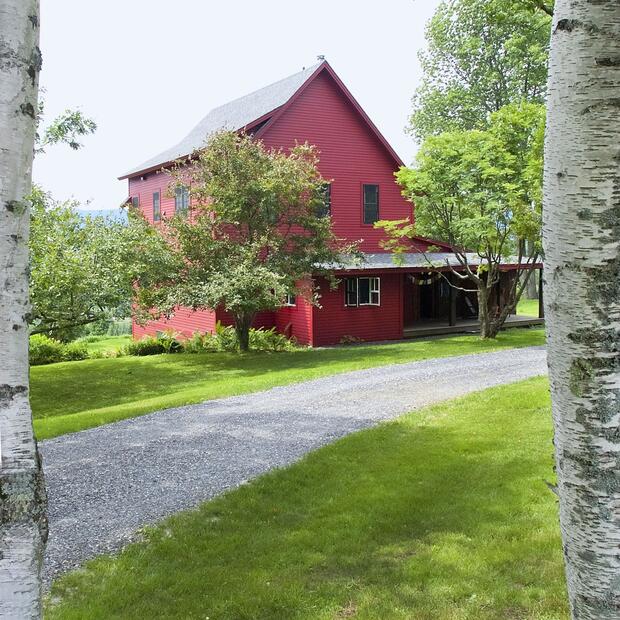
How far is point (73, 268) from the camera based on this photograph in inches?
575

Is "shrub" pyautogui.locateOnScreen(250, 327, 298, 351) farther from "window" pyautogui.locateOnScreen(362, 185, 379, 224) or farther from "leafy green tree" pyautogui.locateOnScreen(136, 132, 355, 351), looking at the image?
"window" pyautogui.locateOnScreen(362, 185, 379, 224)

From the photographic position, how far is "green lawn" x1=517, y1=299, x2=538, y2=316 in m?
36.2

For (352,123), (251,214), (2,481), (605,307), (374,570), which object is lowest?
(374,570)

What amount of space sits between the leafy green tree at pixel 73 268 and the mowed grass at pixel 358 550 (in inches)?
352

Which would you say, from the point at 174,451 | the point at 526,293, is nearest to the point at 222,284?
the point at 174,451

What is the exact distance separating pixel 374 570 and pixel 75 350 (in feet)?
66.9

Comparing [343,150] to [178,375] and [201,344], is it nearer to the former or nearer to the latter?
[201,344]

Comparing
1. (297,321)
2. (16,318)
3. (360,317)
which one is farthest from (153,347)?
(16,318)

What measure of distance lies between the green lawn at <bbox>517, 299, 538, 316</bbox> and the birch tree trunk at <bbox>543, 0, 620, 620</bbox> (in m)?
33.7

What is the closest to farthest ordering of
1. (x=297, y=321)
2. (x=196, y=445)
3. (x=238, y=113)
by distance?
(x=196, y=445), (x=297, y=321), (x=238, y=113)

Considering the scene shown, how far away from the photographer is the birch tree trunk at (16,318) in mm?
2412

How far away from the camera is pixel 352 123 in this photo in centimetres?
2403

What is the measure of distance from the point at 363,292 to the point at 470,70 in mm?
19990

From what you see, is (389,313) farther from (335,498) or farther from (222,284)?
(335,498)
